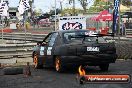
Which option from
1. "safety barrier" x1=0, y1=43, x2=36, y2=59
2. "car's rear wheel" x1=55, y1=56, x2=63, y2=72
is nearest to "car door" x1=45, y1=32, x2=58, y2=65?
"car's rear wheel" x1=55, y1=56, x2=63, y2=72

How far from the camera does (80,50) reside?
1280 centimetres

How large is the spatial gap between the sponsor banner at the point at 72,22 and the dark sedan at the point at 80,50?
6683 mm

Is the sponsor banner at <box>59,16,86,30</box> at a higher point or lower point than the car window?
higher

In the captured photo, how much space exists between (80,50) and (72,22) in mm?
7795

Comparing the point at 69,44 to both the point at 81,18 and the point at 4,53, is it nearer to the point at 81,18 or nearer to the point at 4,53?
the point at 4,53

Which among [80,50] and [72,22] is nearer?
[80,50]

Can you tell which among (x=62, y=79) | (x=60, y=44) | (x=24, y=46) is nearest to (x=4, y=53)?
(x=24, y=46)

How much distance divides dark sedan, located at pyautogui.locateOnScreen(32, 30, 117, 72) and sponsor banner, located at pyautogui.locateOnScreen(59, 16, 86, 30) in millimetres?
6683

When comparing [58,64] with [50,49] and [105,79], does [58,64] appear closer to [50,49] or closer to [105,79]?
[50,49]

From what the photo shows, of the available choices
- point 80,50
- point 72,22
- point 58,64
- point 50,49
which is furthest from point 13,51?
point 80,50

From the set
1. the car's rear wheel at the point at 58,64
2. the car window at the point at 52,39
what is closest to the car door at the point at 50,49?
the car window at the point at 52,39

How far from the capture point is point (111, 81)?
5180mm

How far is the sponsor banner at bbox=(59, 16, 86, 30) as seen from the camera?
66.9ft

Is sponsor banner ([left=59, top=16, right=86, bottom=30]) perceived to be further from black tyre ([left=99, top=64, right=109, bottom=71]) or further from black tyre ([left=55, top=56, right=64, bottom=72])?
black tyre ([left=55, top=56, right=64, bottom=72])
